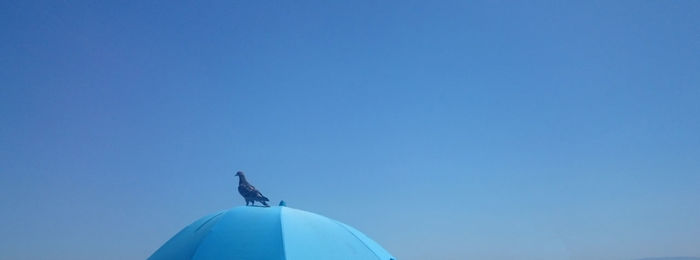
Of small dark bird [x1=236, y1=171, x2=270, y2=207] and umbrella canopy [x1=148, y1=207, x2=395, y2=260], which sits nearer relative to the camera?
umbrella canopy [x1=148, y1=207, x2=395, y2=260]

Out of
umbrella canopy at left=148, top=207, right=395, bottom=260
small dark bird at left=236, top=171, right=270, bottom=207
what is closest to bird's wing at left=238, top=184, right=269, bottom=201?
small dark bird at left=236, top=171, right=270, bottom=207

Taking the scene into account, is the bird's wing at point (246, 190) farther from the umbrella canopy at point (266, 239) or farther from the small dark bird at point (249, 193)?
the umbrella canopy at point (266, 239)

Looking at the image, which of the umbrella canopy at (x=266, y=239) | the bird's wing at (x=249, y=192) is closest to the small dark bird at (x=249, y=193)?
the bird's wing at (x=249, y=192)

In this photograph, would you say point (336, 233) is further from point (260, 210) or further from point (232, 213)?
point (232, 213)

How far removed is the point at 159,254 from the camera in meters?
5.26

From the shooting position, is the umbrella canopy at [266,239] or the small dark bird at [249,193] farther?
the small dark bird at [249,193]

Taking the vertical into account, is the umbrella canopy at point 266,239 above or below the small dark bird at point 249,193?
below

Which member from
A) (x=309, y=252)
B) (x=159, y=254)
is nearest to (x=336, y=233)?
(x=309, y=252)

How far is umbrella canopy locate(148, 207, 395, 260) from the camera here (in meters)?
4.68

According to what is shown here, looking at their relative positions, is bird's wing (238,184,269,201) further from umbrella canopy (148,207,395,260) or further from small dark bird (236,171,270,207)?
umbrella canopy (148,207,395,260)

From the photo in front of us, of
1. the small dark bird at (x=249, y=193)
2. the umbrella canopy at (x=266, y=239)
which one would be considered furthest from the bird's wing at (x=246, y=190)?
the umbrella canopy at (x=266, y=239)

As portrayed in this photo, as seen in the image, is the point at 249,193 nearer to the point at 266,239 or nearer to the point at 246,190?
the point at 246,190

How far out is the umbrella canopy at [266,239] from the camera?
468 cm

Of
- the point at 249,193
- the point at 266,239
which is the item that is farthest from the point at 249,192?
the point at 266,239
